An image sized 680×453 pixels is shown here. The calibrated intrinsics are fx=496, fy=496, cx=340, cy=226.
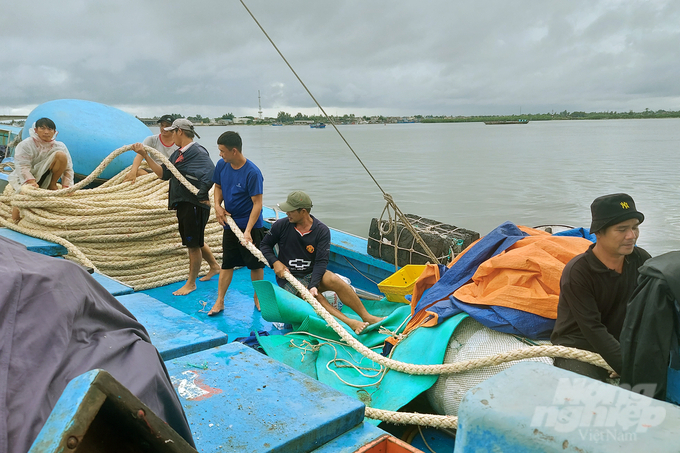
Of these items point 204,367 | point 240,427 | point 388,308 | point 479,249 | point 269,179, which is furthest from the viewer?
point 269,179

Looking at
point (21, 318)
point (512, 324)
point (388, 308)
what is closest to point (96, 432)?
point (21, 318)

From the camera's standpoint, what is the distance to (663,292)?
1.73 metres

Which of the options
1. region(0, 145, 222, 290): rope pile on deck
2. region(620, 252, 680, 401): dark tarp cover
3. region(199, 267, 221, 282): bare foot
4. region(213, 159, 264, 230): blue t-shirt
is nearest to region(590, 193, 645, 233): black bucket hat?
region(620, 252, 680, 401): dark tarp cover

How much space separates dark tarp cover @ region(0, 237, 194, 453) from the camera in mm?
1046

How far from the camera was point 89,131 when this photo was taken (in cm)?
694

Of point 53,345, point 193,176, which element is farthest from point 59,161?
point 53,345

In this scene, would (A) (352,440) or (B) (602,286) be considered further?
(B) (602,286)

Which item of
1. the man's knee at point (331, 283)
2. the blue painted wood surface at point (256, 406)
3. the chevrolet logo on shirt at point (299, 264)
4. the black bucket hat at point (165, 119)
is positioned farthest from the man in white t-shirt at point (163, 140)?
the blue painted wood surface at point (256, 406)

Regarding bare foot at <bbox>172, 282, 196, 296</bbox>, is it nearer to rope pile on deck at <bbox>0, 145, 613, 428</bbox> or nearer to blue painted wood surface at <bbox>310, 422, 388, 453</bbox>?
rope pile on deck at <bbox>0, 145, 613, 428</bbox>

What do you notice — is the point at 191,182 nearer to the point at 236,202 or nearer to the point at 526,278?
the point at 236,202

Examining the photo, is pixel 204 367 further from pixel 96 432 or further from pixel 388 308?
pixel 388 308

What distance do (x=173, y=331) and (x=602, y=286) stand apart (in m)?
2.07

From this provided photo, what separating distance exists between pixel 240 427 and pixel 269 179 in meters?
15.6

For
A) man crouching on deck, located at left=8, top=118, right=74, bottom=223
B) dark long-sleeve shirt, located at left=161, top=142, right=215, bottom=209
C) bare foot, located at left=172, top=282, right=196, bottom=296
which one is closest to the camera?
dark long-sleeve shirt, located at left=161, top=142, right=215, bottom=209
